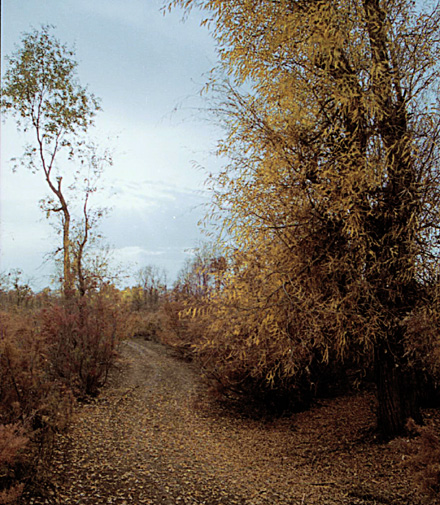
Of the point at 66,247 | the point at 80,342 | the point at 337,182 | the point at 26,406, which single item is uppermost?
the point at 66,247

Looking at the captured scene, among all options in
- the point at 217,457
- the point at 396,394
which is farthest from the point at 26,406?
the point at 396,394

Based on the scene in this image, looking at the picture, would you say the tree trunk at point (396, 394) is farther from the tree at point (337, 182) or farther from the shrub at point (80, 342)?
the shrub at point (80, 342)

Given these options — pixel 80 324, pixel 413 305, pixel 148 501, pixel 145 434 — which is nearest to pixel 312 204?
pixel 413 305

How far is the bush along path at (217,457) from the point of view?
443cm

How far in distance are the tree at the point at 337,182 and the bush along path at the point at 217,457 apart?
108 centimetres

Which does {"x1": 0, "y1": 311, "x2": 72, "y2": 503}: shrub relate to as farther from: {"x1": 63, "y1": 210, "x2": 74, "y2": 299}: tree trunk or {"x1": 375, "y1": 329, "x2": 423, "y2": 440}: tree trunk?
{"x1": 63, "y1": 210, "x2": 74, "y2": 299}: tree trunk

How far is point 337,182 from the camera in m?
5.24

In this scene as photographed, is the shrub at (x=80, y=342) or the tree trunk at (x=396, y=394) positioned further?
the shrub at (x=80, y=342)

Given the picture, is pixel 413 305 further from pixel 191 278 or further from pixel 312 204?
pixel 191 278

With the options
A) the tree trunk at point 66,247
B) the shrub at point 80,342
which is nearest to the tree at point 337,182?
the shrub at point 80,342

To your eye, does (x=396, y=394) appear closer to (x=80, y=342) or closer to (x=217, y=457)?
(x=217, y=457)

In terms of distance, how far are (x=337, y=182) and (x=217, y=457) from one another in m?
4.19

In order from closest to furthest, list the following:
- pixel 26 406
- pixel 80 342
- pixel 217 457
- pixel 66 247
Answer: pixel 26 406 → pixel 217 457 → pixel 80 342 → pixel 66 247

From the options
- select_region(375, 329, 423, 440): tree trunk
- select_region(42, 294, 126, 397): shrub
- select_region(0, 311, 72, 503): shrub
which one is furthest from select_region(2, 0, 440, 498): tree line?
select_region(42, 294, 126, 397): shrub
